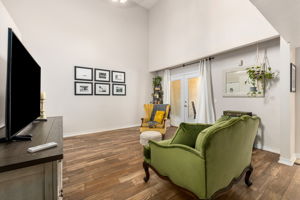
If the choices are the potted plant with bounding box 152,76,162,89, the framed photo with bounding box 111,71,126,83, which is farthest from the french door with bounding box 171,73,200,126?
the framed photo with bounding box 111,71,126,83

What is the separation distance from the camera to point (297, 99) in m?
2.50

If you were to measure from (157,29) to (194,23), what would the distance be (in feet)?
5.76

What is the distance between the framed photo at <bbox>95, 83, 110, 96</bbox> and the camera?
4.38 meters

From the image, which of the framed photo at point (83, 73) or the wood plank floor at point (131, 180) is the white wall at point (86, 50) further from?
the wood plank floor at point (131, 180)

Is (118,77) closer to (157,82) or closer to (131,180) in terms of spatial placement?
(157,82)

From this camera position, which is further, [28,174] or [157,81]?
[157,81]

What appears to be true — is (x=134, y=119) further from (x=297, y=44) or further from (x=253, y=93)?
(x=297, y=44)

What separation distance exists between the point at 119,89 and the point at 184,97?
2.41m

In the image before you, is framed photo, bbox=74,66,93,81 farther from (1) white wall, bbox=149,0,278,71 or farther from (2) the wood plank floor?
(1) white wall, bbox=149,0,278,71

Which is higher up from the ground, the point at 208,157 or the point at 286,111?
the point at 286,111

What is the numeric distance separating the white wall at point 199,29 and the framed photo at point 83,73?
8.04 feet

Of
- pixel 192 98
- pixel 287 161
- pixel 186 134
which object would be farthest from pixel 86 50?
pixel 287 161

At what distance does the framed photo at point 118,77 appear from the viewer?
15.5 ft

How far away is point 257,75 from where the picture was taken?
284 centimetres
